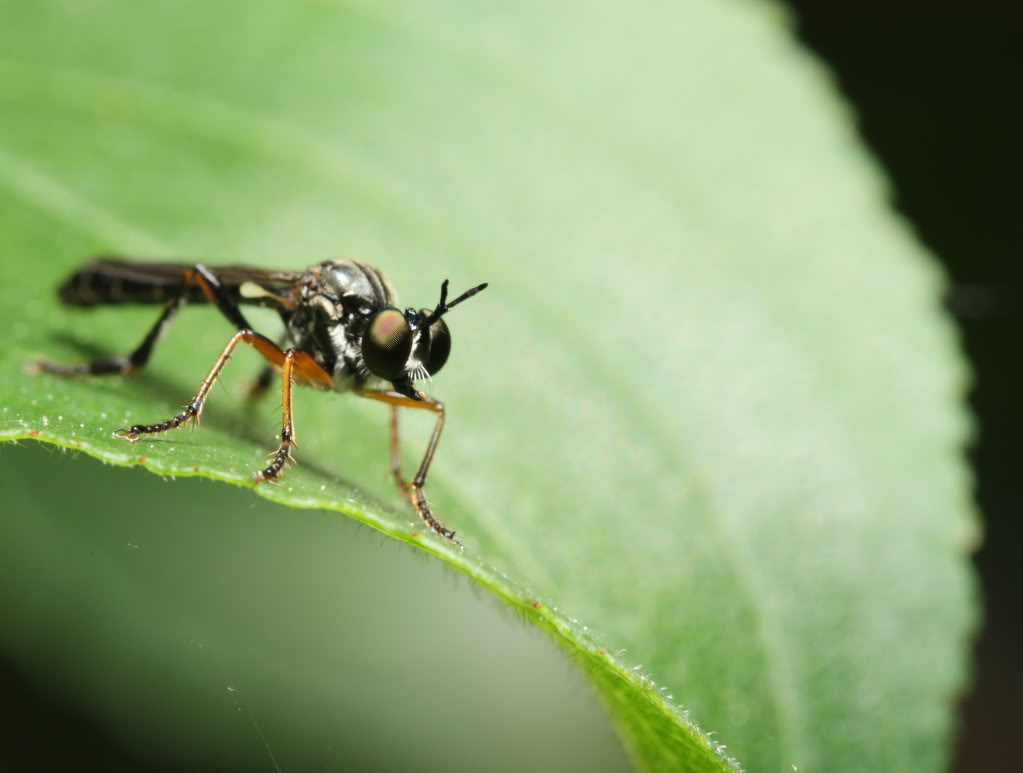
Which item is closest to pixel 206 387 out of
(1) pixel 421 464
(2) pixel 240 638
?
(1) pixel 421 464

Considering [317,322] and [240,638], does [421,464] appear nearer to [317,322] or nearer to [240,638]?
[317,322]

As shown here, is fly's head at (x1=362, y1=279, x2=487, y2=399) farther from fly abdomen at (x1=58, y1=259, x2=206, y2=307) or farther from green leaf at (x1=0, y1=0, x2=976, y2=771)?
fly abdomen at (x1=58, y1=259, x2=206, y2=307)

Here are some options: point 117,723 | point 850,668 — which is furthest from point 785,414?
point 117,723

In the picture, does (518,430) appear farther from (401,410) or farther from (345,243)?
(345,243)

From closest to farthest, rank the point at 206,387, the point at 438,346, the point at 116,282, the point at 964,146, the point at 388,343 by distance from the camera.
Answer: the point at 206,387, the point at 388,343, the point at 438,346, the point at 116,282, the point at 964,146

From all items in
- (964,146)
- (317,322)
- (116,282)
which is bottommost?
(116,282)

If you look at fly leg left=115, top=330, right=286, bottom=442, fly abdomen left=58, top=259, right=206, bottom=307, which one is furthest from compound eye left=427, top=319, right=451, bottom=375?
fly abdomen left=58, top=259, right=206, bottom=307
